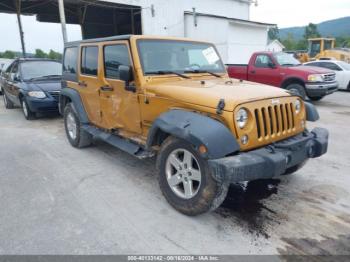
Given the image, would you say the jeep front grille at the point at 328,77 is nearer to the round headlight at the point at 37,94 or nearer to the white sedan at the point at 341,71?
the white sedan at the point at 341,71

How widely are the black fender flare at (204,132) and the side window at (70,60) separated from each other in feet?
10.2

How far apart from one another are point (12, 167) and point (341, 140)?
599 cm

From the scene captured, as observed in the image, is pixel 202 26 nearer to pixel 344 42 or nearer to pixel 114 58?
pixel 114 58

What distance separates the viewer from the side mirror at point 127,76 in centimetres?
362

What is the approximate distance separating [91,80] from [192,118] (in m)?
2.51

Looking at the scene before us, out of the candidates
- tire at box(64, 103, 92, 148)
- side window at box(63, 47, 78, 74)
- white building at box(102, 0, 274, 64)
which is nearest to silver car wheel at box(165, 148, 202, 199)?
tire at box(64, 103, 92, 148)

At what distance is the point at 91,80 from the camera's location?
482 centimetres

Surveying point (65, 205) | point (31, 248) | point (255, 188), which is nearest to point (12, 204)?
point (65, 205)

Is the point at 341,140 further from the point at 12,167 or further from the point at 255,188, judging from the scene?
the point at 12,167

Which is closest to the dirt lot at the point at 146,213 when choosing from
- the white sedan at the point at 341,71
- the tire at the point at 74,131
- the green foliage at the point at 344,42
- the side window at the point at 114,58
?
the tire at the point at 74,131

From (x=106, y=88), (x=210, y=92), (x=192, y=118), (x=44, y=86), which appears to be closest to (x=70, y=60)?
(x=106, y=88)

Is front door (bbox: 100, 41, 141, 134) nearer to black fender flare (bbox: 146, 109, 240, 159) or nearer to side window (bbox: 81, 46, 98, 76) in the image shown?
side window (bbox: 81, 46, 98, 76)

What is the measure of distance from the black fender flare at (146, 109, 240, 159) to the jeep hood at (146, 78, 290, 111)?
7.2 inches

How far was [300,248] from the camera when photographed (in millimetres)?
2654
